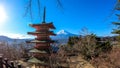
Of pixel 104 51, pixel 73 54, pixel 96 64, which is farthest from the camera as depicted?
pixel 73 54

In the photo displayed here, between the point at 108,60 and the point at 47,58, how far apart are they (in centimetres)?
595

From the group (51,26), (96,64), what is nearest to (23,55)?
(96,64)

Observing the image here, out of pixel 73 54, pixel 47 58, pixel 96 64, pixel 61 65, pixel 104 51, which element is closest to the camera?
pixel 47 58

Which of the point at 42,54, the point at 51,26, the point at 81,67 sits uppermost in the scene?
the point at 51,26

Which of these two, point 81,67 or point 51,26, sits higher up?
point 51,26

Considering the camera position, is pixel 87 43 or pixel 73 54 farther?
pixel 73 54

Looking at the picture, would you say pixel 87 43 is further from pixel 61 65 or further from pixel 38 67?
pixel 38 67

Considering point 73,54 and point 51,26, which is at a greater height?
point 51,26

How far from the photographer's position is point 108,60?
679 inches

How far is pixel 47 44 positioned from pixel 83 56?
32.0 ft

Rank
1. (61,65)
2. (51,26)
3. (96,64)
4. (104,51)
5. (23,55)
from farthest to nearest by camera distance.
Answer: (104,51) → (23,55) → (96,64) → (61,65) → (51,26)

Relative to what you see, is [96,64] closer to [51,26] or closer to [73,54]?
[51,26]

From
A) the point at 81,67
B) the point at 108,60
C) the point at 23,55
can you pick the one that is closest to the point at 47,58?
the point at 81,67

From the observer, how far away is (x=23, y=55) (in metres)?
21.5
